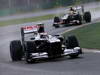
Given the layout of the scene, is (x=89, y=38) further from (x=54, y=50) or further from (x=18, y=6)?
(x=18, y=6)

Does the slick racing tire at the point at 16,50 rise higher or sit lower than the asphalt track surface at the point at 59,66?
higher

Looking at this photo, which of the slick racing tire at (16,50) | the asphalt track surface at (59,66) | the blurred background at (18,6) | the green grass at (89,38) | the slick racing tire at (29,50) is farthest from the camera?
the blurred background at (18,6)

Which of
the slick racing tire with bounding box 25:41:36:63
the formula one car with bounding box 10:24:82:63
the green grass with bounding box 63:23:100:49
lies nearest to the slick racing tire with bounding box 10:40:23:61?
the formula one car with bounding box 10:24:82:63

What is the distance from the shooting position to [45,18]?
44.4 m

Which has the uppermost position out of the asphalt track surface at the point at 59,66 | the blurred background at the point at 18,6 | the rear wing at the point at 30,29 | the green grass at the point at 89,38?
the blurred background at the point at 18,6

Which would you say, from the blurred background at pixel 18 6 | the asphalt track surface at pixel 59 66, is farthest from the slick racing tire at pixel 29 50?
the blurred background at pixel 18 6

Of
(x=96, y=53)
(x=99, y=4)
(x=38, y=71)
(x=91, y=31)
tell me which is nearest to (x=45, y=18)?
(x=99, y=4)

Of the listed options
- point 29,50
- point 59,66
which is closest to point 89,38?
point 29,50

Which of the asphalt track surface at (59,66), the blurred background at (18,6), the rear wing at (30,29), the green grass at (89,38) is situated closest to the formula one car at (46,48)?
the asphalt track surface at (59,66)

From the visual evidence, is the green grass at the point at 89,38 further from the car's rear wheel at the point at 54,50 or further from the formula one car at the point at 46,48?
the car's rear wheel at the point at 54,50

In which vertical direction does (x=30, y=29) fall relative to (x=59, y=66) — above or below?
above

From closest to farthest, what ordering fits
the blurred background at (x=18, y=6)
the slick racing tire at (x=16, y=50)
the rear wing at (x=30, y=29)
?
the slick racing tire at (x=16, y=50) → the rear wing at (x=30, y=29) → the blurred background at (x=18, y=6)

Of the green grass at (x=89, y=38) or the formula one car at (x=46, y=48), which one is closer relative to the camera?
the formula one car at (x=46, y=48)

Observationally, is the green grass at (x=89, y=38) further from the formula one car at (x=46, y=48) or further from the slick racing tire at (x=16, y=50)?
the slick racing tire at (x=16, y=50)
